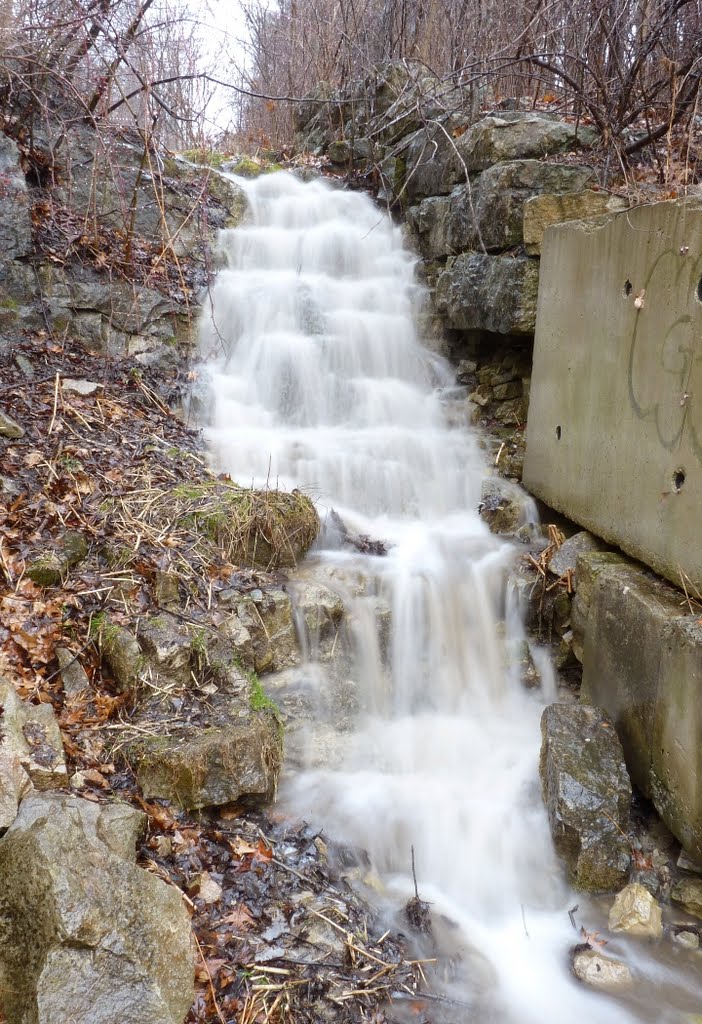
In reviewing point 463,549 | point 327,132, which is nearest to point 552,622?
point 463,549

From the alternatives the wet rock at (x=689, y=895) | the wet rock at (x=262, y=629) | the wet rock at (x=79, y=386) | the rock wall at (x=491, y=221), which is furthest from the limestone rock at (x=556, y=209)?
the wet rock at (x=689, y=895)

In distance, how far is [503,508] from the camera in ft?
18.2

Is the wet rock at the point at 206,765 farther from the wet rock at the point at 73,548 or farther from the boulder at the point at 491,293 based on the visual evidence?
the boulder at the point at 491,293

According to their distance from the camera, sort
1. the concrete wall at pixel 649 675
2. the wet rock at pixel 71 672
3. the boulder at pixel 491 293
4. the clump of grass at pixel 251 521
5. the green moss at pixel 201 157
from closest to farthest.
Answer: the concrete wall at pixel 649 675 → the wet rock at pixel 71 672 → the clump of grass at pixel 251 521 → the boulder at pixel 491 293 → the green moss at pixel 201 157

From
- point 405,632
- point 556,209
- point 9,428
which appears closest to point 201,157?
point 556,209

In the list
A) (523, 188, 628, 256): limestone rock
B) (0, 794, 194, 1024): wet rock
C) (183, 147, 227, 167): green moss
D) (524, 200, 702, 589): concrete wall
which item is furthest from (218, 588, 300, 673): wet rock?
(183, 147, 227, 167): green moss

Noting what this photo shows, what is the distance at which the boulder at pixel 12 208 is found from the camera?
19.1 feet

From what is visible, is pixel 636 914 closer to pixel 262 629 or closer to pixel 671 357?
pixel 262 629

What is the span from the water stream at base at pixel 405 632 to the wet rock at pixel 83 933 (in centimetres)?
124

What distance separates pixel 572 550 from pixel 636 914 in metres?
2.22

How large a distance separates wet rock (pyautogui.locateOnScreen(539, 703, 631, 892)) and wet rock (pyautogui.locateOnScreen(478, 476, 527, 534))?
190cm

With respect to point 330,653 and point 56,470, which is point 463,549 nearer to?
point 330,653

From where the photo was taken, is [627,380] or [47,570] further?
[627,380]

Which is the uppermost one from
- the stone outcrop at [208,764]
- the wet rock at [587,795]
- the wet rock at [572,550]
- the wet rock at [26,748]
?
the wet rock at [572,550]
